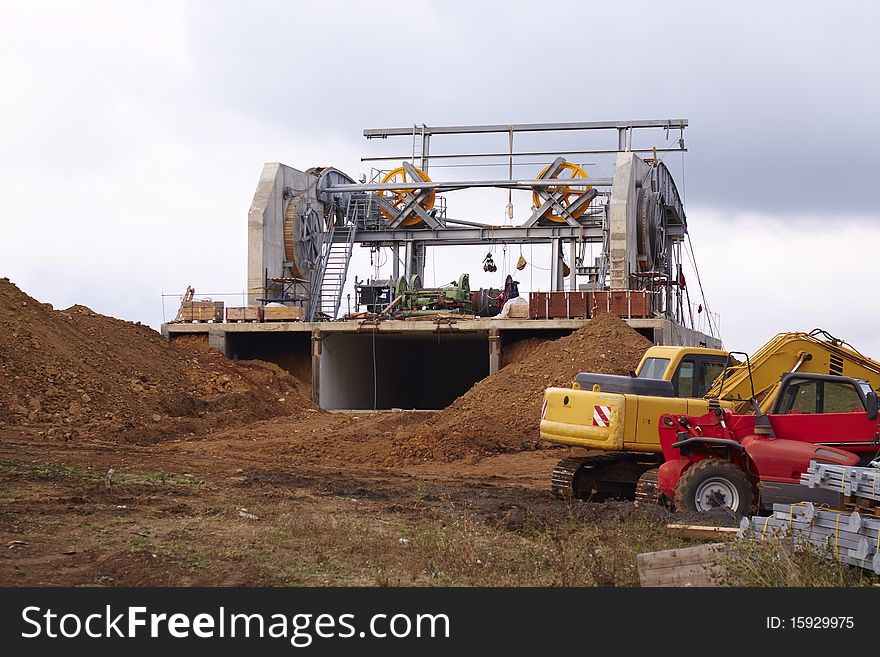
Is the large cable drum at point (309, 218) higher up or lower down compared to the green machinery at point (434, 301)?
higher up

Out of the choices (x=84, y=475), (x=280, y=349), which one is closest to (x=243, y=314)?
(x=280, y=349)

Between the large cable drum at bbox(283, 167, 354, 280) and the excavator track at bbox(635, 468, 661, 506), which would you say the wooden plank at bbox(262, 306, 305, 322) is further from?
the excavator track at bbox(635, 468, 661, 506)

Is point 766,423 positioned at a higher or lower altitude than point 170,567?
higher

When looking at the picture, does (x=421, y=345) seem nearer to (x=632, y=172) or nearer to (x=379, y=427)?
(x=632, y=172)

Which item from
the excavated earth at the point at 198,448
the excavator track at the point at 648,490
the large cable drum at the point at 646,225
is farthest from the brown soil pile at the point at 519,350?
the excavator track at the point at 648,490

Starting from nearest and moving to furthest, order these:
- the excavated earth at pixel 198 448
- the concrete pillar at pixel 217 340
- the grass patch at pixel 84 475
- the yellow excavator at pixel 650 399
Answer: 1. the excavated earth at pixel 198 448
2. the yellow excavator at pixel 650 399
3. the grass patch at pixel 84 475
4. the concrete pillar at pixel 217 340

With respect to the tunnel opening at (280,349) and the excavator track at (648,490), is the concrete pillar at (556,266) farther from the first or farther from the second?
the excavator track at (648,490)

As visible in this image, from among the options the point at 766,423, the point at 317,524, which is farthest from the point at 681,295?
the point at 317,524

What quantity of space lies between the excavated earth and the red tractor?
1.12m

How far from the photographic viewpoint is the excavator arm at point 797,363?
15.4 metres

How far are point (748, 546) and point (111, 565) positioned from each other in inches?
215

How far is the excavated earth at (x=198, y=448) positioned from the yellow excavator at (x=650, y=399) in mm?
863

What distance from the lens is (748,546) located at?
923 centimetres
